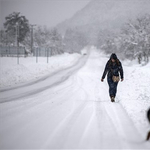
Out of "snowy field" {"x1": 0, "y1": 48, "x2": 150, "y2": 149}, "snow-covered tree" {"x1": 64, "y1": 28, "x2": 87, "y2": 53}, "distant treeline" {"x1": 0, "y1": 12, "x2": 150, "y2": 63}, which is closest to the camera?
"snowy field" {"x1": 0, "y1": 48, "x2": 150, "y2": 149}

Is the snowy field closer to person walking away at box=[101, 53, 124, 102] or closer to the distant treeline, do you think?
person walking away at box=[101, 53, 124, 102]

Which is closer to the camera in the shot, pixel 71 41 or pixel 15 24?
pixel 15 24

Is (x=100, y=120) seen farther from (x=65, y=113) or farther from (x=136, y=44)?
(x=136, y=44)

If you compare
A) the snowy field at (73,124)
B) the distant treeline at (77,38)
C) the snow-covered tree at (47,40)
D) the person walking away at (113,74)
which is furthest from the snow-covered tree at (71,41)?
the snowy field at (73,124)

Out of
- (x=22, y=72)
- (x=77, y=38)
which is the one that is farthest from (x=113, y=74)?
(x=77, y=38)

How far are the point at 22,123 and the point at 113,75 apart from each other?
4.06 meters

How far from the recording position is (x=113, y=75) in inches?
253

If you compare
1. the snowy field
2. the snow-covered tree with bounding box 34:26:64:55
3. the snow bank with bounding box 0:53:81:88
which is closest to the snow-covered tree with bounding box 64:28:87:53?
the snow-covered tree with bounding box 34:26:64:55

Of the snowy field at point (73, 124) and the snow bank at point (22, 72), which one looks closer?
the snowy field at point (73, 124)

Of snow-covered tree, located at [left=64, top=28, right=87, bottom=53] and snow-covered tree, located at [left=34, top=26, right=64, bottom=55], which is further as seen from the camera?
snow-covered tree, located at [left=64, top=28, right=87, bottom=53]

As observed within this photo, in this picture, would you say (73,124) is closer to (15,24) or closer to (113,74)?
(113,74)

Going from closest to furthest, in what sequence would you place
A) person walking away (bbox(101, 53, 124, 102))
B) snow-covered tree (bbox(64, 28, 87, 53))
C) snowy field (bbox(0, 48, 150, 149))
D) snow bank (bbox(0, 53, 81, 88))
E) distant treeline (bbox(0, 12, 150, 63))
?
snowy field (bbox(0, 48, 150, 149)), person walking away (bbox(101, 53, 124, 102)), snow bank (bbox(0, 53, 81, 88)), distant treeline (bbox(0, 12, 150, 63)), snow-covered tree (bbox(64, 28, 87, 53))

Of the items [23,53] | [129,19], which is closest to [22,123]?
[129,19]

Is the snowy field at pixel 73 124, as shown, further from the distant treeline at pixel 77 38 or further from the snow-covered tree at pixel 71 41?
the snow-covered tree at pixel 71 41
